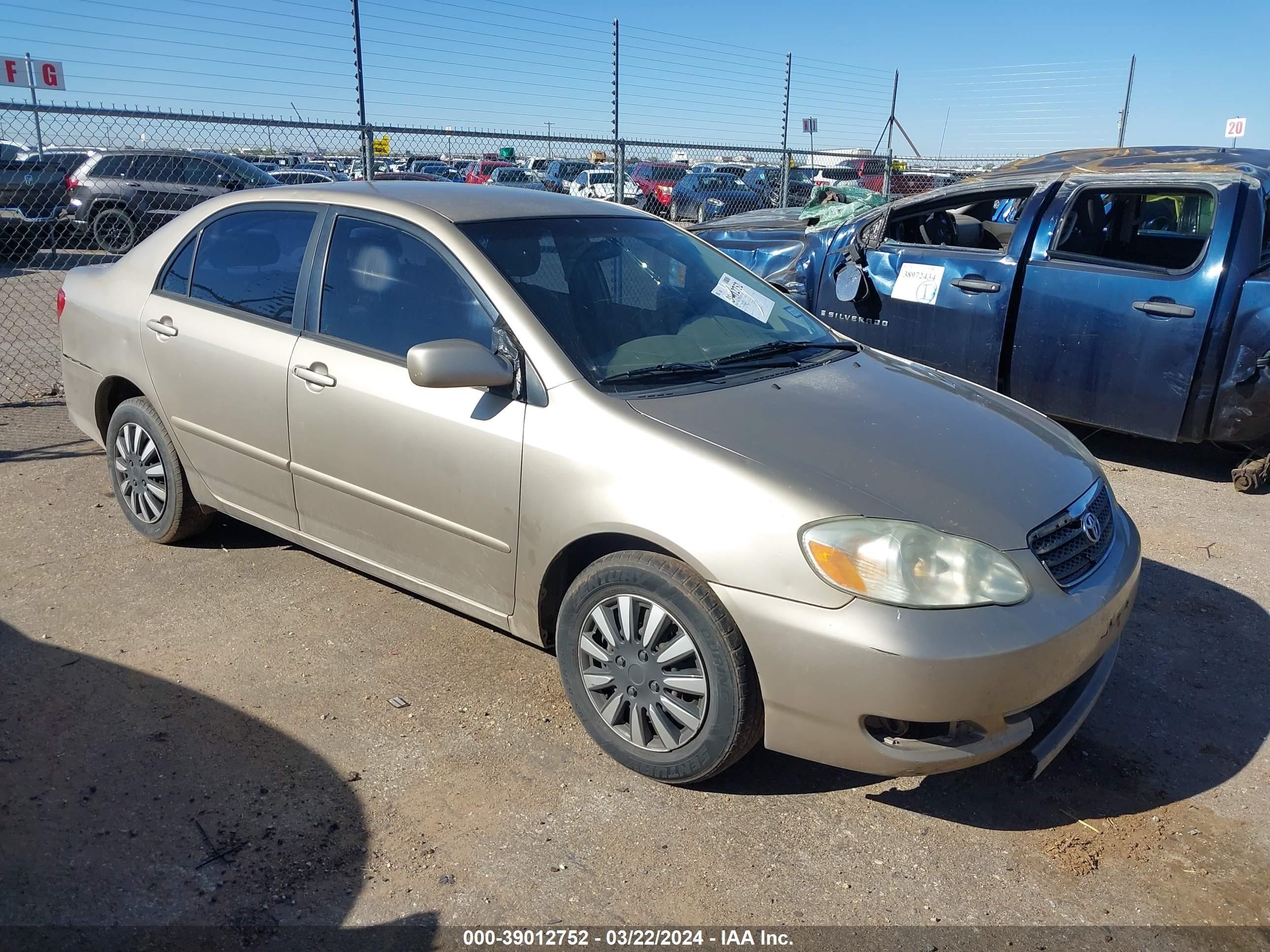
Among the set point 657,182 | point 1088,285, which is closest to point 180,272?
point 1088,285

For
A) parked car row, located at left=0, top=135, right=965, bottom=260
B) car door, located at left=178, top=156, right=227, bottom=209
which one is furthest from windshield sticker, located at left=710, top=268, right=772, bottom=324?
car door, located at left=178, top=156, right=227, bottom=209

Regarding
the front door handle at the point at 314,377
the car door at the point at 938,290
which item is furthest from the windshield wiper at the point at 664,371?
the car door at the point at 938,290

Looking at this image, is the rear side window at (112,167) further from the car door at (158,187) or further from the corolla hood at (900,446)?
the corolla hood at (900,446)

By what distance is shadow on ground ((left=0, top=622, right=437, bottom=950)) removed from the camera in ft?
7.84

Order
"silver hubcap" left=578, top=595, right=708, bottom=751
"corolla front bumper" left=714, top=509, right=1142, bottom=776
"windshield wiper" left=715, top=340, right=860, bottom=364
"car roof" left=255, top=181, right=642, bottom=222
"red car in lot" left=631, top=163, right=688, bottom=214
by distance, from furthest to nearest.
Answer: "red car in lot" left=631, top=163, right=688, bottom=214 < "car roof" left=255, top=181, right=642, bottom=222 < "windshield wiper" left=715, top=340, right=860, bottom=364 < "silver hubcap" left=578, top=595, right=708, bottom=751 < "corolla front bumper" left=714, top=509, right=1142, bottom=776

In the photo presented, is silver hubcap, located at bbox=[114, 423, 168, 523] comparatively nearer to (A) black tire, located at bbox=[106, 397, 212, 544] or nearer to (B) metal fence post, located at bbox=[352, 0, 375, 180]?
(A) black tire, located at bbox=[106, 397, 212, 544]

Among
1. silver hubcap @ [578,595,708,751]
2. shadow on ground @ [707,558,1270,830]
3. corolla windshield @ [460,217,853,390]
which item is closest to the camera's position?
silver hubcap @ [578,595,708,751]

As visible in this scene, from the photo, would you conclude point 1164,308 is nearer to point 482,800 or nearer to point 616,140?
point 482,800

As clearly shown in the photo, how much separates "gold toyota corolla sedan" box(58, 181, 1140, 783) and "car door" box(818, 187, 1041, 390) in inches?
96.7

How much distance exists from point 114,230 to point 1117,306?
14.1 metres

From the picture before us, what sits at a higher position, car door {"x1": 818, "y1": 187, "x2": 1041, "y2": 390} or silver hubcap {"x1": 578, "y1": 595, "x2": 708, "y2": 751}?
car door {"x1": 818, "y1": 187, "x2": 1041, "y2": 390}

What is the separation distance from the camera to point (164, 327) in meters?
4.20

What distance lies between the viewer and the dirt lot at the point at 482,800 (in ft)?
8.23

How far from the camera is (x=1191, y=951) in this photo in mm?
2387
